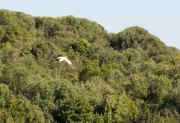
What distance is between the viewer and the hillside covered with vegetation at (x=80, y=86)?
40.7 metres

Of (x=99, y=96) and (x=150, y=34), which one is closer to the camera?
(x=99, y=96)

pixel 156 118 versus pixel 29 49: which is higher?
pixel 29 49

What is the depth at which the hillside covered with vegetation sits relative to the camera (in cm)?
4069

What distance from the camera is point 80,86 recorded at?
4859 centimetres

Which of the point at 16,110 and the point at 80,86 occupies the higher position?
the point at 80,86

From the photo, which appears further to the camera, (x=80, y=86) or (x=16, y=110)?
(x=80, y=86)

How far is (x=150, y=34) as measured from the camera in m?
87.7

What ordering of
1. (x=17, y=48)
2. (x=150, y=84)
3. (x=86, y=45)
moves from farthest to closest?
Result: (x=86, y=45)
(x=17, y=48)
(x=150, y=84)

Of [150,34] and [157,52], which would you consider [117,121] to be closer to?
[157,52]

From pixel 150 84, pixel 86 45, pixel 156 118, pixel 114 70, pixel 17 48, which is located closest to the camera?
pixel 156 118

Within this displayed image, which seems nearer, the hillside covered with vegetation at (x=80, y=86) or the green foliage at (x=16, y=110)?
the green foliage at (x=16, y=110)

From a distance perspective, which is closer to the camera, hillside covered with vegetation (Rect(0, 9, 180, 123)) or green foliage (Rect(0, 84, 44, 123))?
green foliage (Rect(0, 84, 44, 123))

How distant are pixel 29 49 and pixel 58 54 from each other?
3800 millimetres

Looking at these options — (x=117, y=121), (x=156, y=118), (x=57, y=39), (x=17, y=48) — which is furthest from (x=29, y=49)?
(x=156, y=118)
